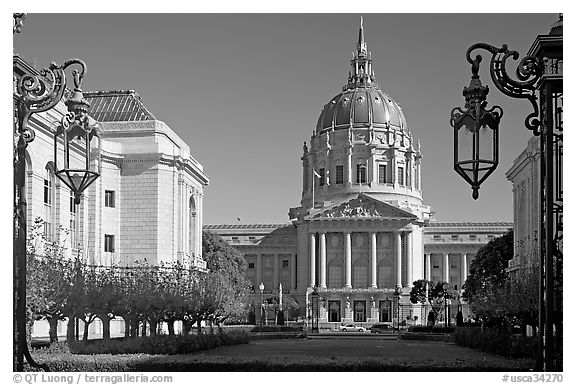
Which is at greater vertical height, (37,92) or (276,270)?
(37,92)

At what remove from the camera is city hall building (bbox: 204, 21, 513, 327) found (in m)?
131

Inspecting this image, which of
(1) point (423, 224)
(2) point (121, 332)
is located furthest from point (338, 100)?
(2) point (121, 332)

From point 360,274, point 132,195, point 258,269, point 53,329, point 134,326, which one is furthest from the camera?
point 258,269

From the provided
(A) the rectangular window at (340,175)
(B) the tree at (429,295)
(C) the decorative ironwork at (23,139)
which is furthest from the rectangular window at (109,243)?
(A) the rectangular window at (340,175)

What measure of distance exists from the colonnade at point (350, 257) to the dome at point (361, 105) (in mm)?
20469

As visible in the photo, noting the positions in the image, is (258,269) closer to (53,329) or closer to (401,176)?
(401,176)

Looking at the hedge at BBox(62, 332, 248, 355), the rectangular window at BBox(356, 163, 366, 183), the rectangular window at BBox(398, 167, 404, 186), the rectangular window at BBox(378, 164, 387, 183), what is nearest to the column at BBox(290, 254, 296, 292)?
the rectangular window at BBox(356, 163, 366, 183)

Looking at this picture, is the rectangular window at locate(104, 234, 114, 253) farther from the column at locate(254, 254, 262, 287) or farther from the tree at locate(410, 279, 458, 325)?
the column at locate(254, 254, 262, 287)

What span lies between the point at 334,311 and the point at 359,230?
11414mm

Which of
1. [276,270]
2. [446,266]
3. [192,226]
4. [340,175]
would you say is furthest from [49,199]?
[340,175]

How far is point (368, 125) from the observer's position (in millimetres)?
144750

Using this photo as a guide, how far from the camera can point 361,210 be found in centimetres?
13275

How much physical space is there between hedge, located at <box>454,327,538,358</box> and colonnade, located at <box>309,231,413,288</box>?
84.9 meters

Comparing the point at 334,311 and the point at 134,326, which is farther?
the point at 334,311
